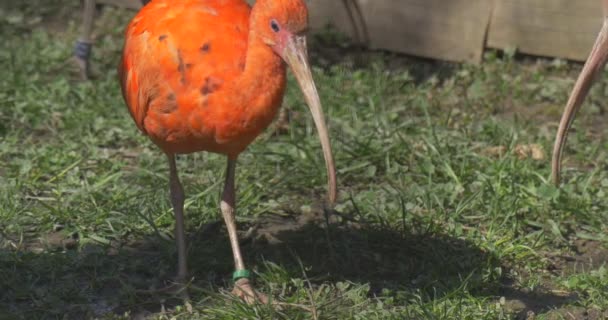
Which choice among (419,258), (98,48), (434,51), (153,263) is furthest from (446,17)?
(153,263)

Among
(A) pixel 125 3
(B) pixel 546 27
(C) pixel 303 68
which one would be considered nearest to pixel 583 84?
(C) pixel 303 68

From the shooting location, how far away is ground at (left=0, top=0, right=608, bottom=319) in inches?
186

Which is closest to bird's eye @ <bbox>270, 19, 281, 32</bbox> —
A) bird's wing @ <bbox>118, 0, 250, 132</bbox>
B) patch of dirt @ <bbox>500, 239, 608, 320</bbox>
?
bird's wing @ <bbox>118, 0, 250, 132</bbox>

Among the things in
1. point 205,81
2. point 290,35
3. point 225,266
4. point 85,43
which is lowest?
point 225,266

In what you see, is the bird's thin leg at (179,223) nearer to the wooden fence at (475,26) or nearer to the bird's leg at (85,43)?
the bird's leg at (85,43)

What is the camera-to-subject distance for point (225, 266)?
16.4 ft

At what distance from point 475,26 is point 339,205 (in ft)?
8.33

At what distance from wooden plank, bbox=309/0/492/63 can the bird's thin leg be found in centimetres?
335

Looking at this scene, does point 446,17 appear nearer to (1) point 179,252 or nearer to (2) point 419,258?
(2) point 419,258

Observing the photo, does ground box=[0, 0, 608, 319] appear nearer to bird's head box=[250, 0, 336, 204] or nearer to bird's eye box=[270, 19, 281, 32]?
bird's head box=[250, 0, 336, 204]

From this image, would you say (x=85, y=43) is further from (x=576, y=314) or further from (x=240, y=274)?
(x=576, y=314)

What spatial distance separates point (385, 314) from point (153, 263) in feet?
3.83

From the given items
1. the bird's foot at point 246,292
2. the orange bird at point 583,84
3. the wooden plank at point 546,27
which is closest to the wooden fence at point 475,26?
the wooden plank at point 546,27

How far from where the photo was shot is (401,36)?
7895 millimetres
